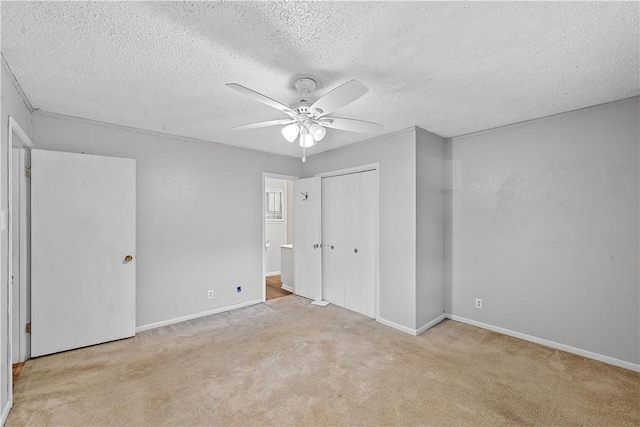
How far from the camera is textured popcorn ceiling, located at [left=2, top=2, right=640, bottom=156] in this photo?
4.83ft

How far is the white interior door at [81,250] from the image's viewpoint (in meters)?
2.80

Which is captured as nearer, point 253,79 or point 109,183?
point 253,79

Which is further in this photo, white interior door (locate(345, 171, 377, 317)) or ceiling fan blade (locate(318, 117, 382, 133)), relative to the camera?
white interior door (locate(345, 171, 377, 317))

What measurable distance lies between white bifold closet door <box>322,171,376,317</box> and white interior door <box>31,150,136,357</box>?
257 cm

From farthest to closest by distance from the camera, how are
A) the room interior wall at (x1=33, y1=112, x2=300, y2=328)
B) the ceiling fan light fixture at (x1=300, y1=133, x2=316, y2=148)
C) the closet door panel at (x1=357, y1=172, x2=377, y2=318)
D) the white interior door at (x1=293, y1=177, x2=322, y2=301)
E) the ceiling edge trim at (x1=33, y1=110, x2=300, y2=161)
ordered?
the white interior door at (x1=293, y1=177, x2=322, y2=301) → the closet door panel at (x1=357, y1=172, x2=377, y2=318) → the room interior wall at (x1=33, y1=112, x2=300, y2=328) → the ceiling edge trim at (x1=33, y1=110, x2=300, y2=161) → the ceiling fan light fixture at (x1=300, y1=133, x2=316, y2=148)

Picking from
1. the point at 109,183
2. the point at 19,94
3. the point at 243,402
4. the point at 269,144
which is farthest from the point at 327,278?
the point at 19,94

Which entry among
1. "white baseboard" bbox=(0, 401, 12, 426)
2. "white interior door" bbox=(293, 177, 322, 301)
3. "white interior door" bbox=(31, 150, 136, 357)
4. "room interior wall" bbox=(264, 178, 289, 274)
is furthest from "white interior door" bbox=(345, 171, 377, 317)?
Result: "white baseboard" bbox=(0, 401, 12, 426)

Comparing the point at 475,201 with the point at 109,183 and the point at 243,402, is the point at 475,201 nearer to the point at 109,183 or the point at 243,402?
the point at 243,402

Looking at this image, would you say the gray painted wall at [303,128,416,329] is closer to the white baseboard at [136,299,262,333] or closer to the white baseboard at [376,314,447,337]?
the white baseboard at [376,314,447,337]

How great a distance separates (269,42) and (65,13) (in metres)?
1.03

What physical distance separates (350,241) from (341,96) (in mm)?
2733

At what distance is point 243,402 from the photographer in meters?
2.13

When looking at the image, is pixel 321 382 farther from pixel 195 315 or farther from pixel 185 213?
pixel 185 213

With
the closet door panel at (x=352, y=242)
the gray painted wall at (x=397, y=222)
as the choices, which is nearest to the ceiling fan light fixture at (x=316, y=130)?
the gray painted wall at (x=397, y=222)
